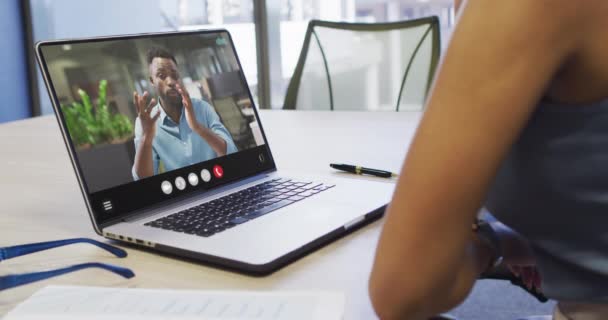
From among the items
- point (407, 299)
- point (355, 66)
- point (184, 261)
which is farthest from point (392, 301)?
point (355, 66)

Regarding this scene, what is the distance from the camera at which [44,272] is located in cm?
73

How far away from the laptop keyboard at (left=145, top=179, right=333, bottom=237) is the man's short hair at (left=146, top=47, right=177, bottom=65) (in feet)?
0.69

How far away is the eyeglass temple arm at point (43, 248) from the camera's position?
75 centimetres

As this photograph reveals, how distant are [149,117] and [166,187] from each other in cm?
9

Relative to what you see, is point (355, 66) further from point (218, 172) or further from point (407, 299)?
point (407, 299)

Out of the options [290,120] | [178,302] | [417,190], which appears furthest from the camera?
[290,120]

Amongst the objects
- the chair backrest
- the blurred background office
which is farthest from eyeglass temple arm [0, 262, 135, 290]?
the blurred background office

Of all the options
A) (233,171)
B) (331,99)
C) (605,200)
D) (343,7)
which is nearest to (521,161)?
(605,200)

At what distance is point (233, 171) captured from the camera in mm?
1012

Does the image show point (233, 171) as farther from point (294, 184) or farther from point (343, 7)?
point (343, 7)

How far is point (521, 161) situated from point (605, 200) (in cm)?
6

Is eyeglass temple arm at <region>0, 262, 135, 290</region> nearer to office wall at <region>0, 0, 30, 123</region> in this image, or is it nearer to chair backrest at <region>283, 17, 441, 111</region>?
chair backrest at <region>283, 17, 441, 111</region>

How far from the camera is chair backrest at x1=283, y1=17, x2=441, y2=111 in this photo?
7.18ft

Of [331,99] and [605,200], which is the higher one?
[605,200]
